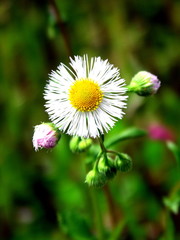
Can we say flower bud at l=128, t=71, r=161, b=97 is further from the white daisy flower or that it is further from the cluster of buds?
the cluster of buds

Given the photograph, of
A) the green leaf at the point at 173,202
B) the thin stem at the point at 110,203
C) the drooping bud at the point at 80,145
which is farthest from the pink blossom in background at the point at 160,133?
the drooping bud at the point at 80,145

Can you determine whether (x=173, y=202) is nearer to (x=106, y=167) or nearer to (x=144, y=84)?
(x=106, y=167)

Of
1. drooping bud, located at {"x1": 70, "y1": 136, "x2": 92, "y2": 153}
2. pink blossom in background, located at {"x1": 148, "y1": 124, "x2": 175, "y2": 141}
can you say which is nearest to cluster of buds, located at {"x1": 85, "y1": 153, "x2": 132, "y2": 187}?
drooping bud, located at {"x1": 70, "y1": 136, "x2": 92, "y2": 153}

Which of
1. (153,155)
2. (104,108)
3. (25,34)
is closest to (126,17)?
(25,34)

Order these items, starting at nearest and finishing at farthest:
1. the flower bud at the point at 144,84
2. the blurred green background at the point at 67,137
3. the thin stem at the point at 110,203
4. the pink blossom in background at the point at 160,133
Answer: the flower bud at the point at 144,84
the thin stem at the point at 110,203
the blurred green background at the point at 67,137
the pink blossom in background at the point at 160,133

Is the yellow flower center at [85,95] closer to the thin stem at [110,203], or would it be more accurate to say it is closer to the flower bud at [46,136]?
the flower bud at [46,136]

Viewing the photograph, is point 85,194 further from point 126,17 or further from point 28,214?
point 126,17
